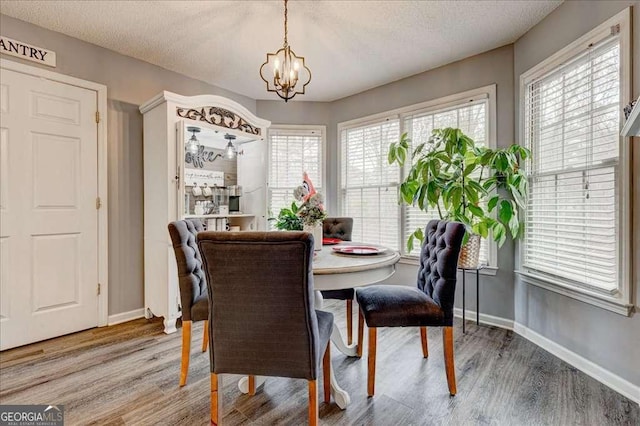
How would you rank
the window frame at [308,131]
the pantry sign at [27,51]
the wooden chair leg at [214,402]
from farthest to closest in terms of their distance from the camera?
the window frame at [308,131] → the pantry sign at [27,51] → the wooden chair leg at [214,402]

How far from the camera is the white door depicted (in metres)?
2.42

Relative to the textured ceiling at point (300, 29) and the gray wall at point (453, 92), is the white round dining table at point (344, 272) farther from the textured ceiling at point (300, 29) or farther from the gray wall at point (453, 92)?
the textured ceiling at point (300, 29)

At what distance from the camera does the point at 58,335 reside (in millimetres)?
2652

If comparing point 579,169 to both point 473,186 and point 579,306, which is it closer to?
Answer: point 473,186

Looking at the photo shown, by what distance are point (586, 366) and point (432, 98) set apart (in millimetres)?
2642

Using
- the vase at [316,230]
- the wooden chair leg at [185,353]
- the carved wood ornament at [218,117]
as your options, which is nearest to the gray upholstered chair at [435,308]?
the vase at [316,230]

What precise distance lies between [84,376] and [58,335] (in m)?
0.93

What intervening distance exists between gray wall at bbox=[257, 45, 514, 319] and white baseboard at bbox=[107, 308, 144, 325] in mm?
2470

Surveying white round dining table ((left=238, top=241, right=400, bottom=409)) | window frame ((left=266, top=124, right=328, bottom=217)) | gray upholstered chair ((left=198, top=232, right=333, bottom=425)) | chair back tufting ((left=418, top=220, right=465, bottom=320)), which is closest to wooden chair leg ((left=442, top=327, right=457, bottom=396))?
chair back tufting ((left=418, top=220, right=465, bottom=320))

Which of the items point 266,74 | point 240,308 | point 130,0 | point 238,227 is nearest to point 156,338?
point 238,227

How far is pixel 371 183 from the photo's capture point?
3867mm

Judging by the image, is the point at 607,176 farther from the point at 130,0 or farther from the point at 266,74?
the point at 130,0

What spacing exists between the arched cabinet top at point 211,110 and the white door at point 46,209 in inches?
25.9

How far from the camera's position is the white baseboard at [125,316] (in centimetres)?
293
